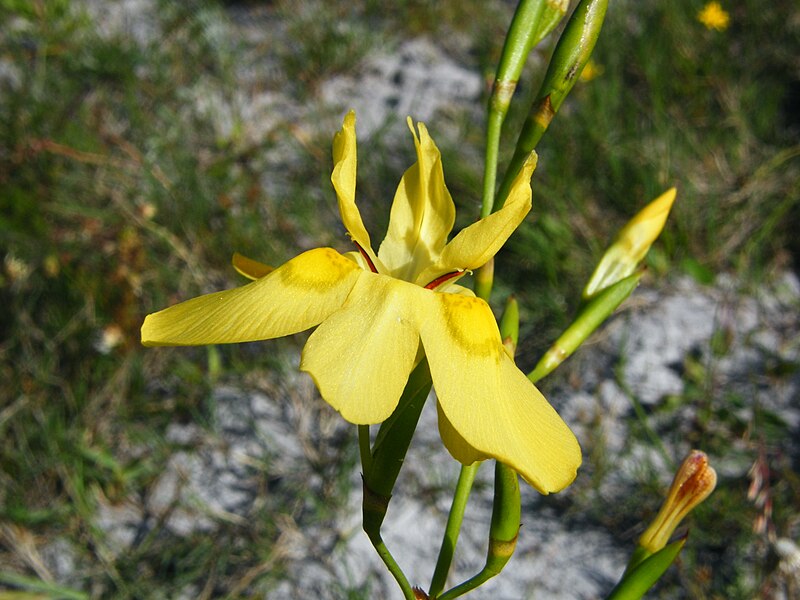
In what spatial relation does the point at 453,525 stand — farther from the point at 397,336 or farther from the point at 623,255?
the point at 623,255

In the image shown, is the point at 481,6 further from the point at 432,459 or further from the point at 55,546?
the point at 55,546

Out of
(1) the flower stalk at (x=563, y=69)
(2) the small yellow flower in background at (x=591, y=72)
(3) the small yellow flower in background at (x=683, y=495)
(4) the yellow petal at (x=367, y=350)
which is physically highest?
(1) the flower stalk at (x=563, y=69)

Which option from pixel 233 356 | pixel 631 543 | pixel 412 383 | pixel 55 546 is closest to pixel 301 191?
pixel 233 356

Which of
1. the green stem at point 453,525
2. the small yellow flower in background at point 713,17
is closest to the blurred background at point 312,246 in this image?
the small yellow flower in background at point 713,17

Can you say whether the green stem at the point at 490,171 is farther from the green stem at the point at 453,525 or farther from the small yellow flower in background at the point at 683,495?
the small yellow flower in background at the point at 683,495

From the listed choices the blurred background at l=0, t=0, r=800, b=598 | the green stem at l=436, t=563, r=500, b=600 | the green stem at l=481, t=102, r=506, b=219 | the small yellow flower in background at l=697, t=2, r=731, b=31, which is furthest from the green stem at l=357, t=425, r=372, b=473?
the small yellow flower in background at l=697, t=2, r=731, b=31

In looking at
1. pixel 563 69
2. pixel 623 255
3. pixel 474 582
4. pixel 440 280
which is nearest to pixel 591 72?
pixel 623 255

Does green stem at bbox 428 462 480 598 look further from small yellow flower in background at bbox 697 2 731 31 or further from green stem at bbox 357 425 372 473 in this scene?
small yellow flower in background at bbox 697 2 731 31
